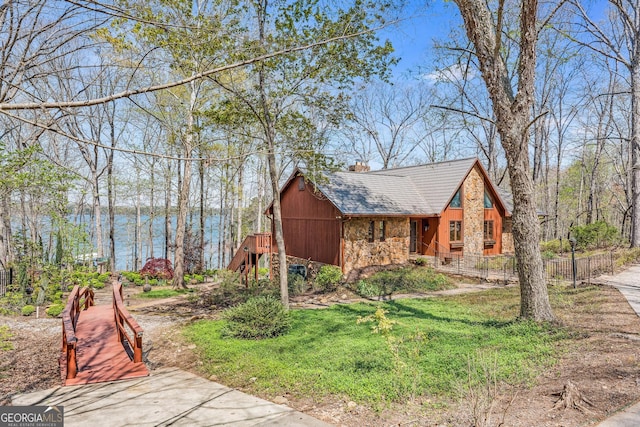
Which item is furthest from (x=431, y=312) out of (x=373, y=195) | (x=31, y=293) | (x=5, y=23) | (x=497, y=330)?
(x=31, y=293)

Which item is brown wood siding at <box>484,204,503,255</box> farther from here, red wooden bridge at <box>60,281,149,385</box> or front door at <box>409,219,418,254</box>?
red wooden bridge at <box>60,281,149,385</box>

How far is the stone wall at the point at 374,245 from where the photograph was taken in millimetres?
17234

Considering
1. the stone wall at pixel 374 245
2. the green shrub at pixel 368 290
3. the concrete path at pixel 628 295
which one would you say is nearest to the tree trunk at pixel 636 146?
the concrete path at pixel 628 295

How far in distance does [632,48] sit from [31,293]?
27.6 m

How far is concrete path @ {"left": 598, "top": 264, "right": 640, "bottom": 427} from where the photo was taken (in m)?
3.87

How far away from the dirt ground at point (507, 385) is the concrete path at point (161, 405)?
46cm

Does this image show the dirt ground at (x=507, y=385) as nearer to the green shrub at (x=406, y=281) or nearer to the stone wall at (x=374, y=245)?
the green shrub at (x=406, y=281)

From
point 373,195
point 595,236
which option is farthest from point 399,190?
point 595,236

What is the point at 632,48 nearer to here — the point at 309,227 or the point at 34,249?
the point at 309,227

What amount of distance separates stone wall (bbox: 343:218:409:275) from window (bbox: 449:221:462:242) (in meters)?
3.15

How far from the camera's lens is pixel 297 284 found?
15867mm

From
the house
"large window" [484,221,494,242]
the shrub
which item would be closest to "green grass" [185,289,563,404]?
the house

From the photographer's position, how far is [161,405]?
4.86 meters

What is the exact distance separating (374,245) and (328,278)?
3.16m
